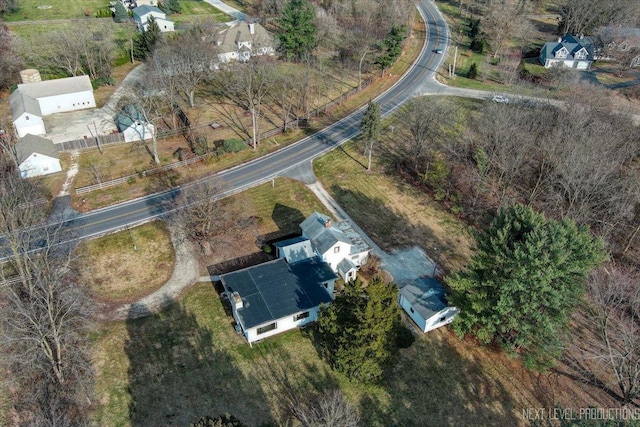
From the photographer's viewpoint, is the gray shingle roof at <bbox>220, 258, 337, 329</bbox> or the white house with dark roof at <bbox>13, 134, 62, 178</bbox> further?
the white house with dark roof at <bbox>13, 134, 62, 178</bbox>

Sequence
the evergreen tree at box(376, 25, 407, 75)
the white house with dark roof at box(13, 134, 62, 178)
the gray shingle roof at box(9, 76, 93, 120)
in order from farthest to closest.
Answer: the evergreen tree at box(376, 25, 407, 75) → the gray shingle roof at box(9, 76, 93, 120) → the white house with dark roof at box(13, 134, 62, 178)

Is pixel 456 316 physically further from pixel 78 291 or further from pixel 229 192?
pixel 78 291

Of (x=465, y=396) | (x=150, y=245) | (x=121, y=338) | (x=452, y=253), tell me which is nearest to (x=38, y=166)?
(x=150, y=245)

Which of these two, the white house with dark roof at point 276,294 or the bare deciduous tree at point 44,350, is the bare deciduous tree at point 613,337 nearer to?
the white house with dark roof at point 276,294

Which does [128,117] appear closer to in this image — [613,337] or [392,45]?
[392,45]

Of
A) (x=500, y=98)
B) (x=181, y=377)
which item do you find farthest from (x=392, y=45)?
(x=181, y=377)

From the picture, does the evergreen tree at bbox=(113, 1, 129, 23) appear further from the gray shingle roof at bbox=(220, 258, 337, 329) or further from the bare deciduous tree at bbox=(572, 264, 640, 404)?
the bare deciduous tree at bbox=(572, 264, 640, 404)

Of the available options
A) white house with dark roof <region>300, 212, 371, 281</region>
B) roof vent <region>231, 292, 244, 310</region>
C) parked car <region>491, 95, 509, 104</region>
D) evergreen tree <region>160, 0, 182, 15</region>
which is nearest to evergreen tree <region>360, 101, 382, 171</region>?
white house with dark roof <region>300, 212, 371, 281</region>
